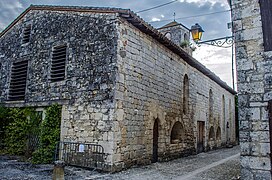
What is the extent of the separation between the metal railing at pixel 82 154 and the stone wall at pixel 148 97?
0.63m

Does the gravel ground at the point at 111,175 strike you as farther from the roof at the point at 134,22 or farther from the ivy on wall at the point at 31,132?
the roof at the point at 134,22

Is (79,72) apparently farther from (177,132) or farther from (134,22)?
(177,132)

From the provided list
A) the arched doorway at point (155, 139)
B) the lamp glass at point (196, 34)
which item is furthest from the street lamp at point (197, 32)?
the arched doorway at point (155, 139)

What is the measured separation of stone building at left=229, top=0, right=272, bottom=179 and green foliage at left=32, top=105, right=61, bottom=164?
6008 mm

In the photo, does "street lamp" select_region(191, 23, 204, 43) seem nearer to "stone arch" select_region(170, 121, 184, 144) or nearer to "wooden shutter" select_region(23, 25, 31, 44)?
"stone arch" select_region(170, 121, 184, 144)

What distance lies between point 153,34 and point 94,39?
2.32 meters

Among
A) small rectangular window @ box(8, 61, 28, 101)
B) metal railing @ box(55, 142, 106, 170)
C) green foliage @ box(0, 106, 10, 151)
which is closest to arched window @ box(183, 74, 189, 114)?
metal railing @ box(55, 142, 106, 170)

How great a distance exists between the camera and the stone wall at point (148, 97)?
7513 millimetres

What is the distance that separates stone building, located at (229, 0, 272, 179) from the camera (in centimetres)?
438

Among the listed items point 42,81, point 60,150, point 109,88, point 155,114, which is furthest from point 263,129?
point 42,81

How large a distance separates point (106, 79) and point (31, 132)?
3.98m

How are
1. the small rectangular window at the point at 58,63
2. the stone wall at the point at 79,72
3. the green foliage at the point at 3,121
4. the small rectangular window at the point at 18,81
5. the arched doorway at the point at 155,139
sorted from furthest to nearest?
the small rectangular window at the point at 18,81 < the green foliage at the point at 3,121 < the arched doorway at the point at 155,139 < the small rectangular window at the point at 58,63 < the stone wall at the point at 79,72

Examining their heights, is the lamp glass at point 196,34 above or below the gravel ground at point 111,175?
above

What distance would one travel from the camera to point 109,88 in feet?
23.9
